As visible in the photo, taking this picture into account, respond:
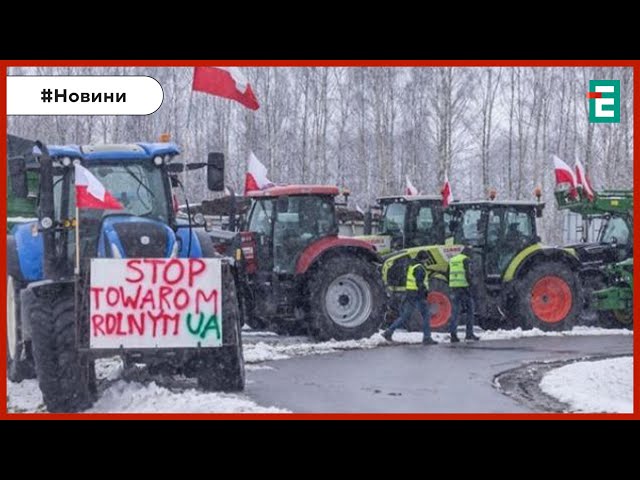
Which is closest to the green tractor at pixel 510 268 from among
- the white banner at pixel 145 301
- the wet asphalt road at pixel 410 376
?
the wet asphalt road at pixel 410 376

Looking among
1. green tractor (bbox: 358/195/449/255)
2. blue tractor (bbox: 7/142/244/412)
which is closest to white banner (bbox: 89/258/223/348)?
blue tractor (bbox: 7/142/244/412)

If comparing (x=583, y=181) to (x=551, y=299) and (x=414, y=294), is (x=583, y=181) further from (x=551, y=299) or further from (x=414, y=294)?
(x=414, y=294)

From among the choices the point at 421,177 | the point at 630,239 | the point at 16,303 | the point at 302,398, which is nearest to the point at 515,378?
the point at 302,398

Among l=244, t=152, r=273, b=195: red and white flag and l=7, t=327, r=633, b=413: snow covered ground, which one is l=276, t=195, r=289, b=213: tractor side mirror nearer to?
l=244, t=152, r=273, b=195: red and white flag

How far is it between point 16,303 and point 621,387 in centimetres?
667

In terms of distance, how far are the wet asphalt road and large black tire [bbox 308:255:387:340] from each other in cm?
75

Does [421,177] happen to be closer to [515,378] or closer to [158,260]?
[515,378]

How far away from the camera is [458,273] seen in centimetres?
1725

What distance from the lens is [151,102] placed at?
9.21 meters

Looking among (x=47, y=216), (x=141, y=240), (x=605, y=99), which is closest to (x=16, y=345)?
(x=47, y=216)

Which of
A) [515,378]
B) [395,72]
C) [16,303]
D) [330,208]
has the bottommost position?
[515,378]

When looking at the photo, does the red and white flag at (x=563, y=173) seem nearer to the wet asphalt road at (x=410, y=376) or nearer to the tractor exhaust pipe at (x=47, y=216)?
the wet asphalt road at (x=410, y=376)

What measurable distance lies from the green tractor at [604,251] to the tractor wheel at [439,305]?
287 centimetres

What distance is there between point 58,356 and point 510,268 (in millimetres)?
10525
